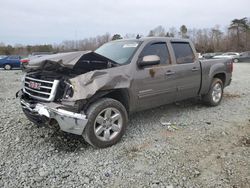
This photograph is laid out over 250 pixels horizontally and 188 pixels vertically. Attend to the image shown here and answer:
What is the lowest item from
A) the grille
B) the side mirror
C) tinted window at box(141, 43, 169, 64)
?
the grille

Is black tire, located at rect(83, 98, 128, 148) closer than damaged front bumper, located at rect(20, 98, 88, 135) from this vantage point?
No

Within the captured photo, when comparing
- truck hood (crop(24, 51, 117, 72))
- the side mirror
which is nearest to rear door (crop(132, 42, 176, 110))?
the side mirror

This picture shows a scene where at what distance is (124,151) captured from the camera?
3.87 meters

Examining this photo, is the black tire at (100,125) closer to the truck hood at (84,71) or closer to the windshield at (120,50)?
the truck hood at (84,71)

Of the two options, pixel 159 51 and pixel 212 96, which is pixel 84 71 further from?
pixel 212 96

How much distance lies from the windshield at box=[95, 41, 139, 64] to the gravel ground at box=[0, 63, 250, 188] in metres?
1.38

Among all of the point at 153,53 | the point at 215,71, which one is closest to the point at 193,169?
the point at 153,53

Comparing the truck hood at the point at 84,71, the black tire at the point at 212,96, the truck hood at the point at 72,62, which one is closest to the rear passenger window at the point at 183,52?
the black tire at the point at 212,96

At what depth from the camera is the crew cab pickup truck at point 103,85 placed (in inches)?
144

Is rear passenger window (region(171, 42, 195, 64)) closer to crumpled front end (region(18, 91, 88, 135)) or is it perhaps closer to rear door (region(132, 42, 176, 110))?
rear door (region(132, 42, 176, 110))

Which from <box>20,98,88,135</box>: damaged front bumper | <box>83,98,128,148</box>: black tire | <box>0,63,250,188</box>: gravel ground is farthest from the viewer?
<box>83,98,128,148</box>: black tire

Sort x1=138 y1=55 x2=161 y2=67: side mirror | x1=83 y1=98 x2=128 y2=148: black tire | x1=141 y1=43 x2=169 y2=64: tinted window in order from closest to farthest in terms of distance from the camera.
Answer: x1=83 y1=98 x2=128 y2=148: black tire → x1=138 y1=55 x2=161 y2=67: side mirror → x1=141 y1=43 x2=169 y2=64: tinted window

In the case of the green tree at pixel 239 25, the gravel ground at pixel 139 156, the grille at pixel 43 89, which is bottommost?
the gravel ground at pixel 139 156

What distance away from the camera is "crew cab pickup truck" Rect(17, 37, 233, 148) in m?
3.67
